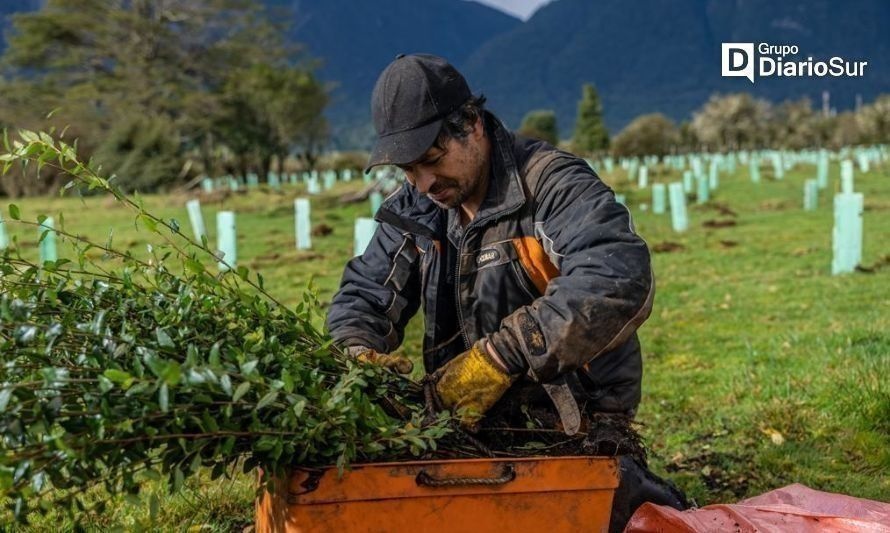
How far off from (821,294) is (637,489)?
7.05 m

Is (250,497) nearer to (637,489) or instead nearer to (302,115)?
(637,489)

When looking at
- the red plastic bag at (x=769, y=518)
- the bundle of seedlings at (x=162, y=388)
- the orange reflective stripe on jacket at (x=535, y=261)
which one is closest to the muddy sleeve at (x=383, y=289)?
the orange reflective stripe on jacket at (x=535, y=261)

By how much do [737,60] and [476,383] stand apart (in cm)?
947

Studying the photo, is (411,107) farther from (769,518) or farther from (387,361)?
(769,518)

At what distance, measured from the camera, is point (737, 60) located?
11180 mm

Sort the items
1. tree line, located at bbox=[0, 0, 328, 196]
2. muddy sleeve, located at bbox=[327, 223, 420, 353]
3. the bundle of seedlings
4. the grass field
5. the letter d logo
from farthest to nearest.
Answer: tree line, located at bbox=[0, 0, 328, 196], the letter d logo, the grass field, muddy sleeve, located at bbox=[327, 223, 420, 353], the bundle of seedlings

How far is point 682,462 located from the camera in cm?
483

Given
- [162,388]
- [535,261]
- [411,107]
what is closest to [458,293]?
[535,261]

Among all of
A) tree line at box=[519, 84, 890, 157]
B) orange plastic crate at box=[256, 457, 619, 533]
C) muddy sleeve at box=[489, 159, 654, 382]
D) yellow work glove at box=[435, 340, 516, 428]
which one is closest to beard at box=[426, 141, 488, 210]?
muddy sleeve at box=[489, 159, 654, 382]

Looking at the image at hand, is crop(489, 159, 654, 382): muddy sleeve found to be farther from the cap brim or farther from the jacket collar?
the cap brim

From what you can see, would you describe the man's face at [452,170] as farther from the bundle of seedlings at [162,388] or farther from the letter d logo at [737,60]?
the letter d logo at [737,60]

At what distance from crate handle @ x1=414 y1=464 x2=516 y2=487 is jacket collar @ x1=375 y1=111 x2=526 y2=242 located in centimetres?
106

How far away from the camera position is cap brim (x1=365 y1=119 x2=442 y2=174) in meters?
3.15

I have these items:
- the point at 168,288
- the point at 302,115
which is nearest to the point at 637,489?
the point at 168,288
